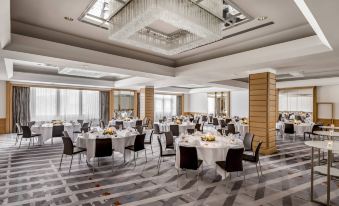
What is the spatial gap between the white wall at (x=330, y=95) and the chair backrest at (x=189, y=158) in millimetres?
11386

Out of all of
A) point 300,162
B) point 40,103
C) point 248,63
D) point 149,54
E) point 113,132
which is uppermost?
point 149,54

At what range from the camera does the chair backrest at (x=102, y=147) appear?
4668 mm

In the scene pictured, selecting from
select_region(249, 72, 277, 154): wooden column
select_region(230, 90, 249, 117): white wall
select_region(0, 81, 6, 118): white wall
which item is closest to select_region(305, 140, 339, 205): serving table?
select_region(249, 72, 277, 154): wooden column

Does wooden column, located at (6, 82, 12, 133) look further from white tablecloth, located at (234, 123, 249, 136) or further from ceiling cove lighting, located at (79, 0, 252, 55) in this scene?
white tablecloth, located at (234, 123, 249, 136)

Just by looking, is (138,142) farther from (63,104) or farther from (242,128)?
(63,104)

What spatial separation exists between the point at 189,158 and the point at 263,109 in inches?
152

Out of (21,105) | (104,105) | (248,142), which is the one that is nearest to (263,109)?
(248,142)

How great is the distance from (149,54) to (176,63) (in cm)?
125

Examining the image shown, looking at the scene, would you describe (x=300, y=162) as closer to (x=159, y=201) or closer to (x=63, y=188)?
(x=159, y=201)

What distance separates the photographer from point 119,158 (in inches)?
233

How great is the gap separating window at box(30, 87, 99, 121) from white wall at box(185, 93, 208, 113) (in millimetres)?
8498

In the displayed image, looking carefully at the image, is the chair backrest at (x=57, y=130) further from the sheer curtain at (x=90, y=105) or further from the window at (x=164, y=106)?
the window at (x=164, y=106)

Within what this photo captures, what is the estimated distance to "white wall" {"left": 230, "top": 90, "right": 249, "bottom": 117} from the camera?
589 inches

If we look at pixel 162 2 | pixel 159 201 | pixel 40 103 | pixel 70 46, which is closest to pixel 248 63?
pixel 162 2
